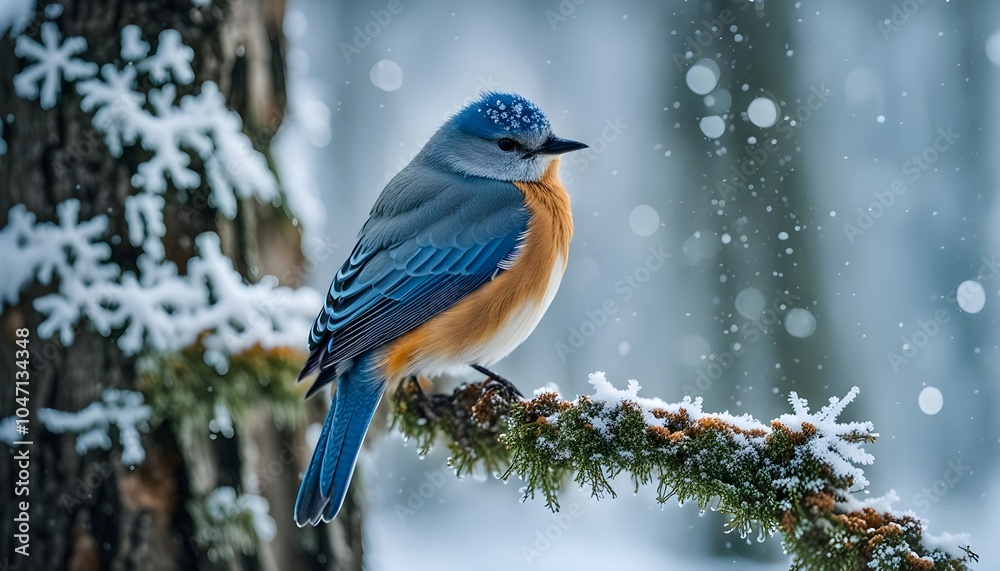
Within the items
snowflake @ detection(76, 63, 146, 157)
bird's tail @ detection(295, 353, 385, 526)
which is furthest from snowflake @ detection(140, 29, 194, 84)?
bird's tail @ detection(295, 353, 385, 526)

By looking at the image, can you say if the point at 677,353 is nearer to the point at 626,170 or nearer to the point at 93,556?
the point at 626,170

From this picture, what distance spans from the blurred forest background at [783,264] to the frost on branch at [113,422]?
8.27 feet

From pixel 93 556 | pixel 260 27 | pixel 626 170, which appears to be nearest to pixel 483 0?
pixel 626 170

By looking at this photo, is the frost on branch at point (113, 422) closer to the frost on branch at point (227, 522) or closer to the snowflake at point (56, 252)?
the frost on branch at point (227, 522)

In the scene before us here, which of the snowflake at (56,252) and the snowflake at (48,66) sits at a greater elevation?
the snowflake at (48,66)

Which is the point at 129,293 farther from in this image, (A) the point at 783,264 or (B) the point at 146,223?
(A) the point at 783,264

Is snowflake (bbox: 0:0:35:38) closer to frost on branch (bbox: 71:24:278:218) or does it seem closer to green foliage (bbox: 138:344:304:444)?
frost on branch (bbox: 71:24:278:218)

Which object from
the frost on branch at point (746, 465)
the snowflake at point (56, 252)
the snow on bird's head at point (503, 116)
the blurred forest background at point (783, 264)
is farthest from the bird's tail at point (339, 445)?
the blurred forest background at point (783, 264)

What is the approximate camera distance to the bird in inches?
103

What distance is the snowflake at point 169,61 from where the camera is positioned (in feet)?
9.82

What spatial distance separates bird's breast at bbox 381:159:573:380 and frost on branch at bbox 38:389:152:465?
2.83 feet

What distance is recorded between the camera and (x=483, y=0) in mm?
6816

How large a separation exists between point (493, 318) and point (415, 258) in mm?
355

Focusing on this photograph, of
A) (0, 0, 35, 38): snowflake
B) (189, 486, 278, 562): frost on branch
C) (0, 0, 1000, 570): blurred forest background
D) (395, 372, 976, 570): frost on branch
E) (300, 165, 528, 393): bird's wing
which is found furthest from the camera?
(0, 0, 1000, 570): blurred forest background
